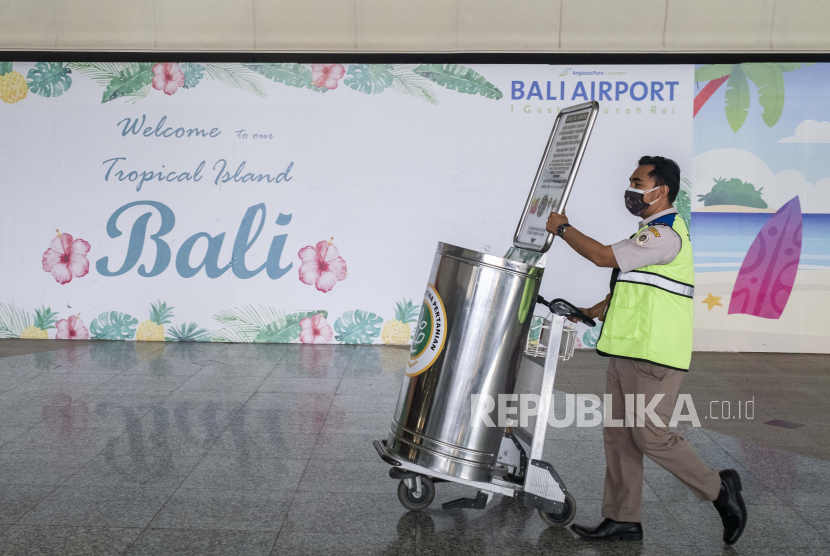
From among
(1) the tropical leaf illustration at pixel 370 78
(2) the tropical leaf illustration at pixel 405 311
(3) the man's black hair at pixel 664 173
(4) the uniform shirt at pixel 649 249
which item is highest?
(1) the tropical leaf illustration at pixel 370 78

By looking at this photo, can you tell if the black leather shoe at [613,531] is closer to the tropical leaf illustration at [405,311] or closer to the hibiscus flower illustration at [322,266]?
the tropical leaf illustration at [405,311]

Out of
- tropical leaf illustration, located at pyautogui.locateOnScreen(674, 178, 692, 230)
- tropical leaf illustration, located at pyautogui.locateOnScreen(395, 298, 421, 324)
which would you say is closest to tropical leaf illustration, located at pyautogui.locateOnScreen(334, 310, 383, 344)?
tropical leaf illustration, located at pyautogui.locateOnScreen(395, 298, 421, 324)

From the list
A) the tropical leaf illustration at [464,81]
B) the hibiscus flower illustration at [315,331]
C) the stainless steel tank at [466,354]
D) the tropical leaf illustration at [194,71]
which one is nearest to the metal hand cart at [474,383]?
the stainless steel tank at [466,354]

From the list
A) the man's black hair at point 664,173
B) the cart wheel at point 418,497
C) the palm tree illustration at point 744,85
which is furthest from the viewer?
the palm tree illustration at point 744,85

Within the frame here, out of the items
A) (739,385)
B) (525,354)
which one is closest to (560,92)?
(739,385)

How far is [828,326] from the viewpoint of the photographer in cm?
687

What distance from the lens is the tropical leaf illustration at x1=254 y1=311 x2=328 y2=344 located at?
701 centimetres

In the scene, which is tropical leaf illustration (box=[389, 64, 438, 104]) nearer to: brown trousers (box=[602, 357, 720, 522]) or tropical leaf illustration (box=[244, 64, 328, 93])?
tropical leaf illustration (box=[244, 64, 328, 93])

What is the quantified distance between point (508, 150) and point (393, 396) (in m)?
2.80

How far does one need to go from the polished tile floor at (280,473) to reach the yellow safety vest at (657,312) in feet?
2.52

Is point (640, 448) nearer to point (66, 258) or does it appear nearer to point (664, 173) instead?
point (664, 173)

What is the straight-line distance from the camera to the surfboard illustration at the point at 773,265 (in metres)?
6.80

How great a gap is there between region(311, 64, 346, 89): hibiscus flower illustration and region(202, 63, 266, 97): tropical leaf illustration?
1.65 ft

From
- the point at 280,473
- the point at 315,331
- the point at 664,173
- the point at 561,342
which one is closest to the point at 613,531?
the point at 561,342
